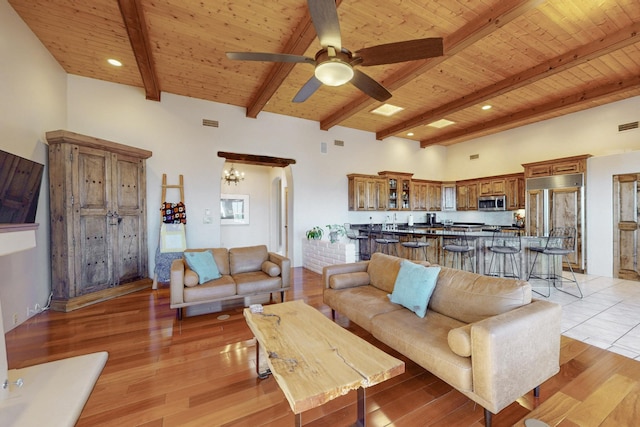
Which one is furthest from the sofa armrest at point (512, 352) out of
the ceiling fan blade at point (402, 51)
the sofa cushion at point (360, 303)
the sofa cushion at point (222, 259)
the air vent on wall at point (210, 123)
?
the air vent on wall at point (210, 123)

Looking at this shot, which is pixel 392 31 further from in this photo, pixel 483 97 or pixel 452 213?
pixel 452 213

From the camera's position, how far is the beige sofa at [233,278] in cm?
321

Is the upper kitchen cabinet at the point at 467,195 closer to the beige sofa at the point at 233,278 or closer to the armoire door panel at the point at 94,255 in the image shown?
the beige sofa at the point at 233,278

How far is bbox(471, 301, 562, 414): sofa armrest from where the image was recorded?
153 centimetres

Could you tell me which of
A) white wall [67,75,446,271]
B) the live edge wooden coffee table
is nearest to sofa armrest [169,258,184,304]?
the live edge wooden coffee table

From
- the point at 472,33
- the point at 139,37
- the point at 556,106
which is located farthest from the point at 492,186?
the point at 139,37

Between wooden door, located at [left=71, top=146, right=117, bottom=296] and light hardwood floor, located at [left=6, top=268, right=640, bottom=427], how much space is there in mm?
909

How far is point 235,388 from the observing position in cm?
201

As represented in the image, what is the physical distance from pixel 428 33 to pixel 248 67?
104 inches

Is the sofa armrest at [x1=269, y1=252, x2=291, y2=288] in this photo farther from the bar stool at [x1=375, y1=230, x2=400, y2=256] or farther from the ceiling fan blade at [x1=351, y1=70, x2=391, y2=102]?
the bar stool at [x1=375, y1=230, x2=400, y2=256]

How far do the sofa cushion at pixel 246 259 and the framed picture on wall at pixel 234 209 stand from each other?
13.9 ft

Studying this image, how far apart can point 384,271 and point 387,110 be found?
4196 millimetres

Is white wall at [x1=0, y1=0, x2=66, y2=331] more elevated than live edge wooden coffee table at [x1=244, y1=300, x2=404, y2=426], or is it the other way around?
white wall at [x1=0, y1=0, x2=66, y2=331]

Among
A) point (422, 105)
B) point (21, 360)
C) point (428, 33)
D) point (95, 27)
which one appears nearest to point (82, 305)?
→ point (21, 360)
